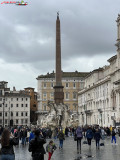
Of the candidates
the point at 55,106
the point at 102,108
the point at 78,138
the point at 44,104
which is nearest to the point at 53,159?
the point at 78,138

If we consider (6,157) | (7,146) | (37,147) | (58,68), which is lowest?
(6,157)

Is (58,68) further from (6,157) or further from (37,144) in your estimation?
(6,157)

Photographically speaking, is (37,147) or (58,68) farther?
(58,68)

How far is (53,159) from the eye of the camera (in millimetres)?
17906

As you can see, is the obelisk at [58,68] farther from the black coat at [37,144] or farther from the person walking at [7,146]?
the person walking at [7,146]

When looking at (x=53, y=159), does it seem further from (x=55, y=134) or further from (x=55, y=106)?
(x=55, y=106)

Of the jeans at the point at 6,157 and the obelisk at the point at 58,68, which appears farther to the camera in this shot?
the obelisk at the point at 58,68

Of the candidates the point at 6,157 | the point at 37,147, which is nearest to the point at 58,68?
the point at 37,147

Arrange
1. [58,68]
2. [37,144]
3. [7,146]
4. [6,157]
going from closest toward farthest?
[6,157], [7,146], [37,144], [58,68]

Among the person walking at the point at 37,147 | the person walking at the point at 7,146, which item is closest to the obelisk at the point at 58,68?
the person walking at the point at 37,147

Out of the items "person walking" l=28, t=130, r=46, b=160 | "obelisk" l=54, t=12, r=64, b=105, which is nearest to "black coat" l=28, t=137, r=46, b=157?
"person walking" l=28, t=130, r=46, b=160

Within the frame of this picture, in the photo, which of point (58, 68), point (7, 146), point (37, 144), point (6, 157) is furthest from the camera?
point (58, 68)

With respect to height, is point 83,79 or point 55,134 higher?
point 83,79

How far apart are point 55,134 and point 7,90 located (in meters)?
75.7
